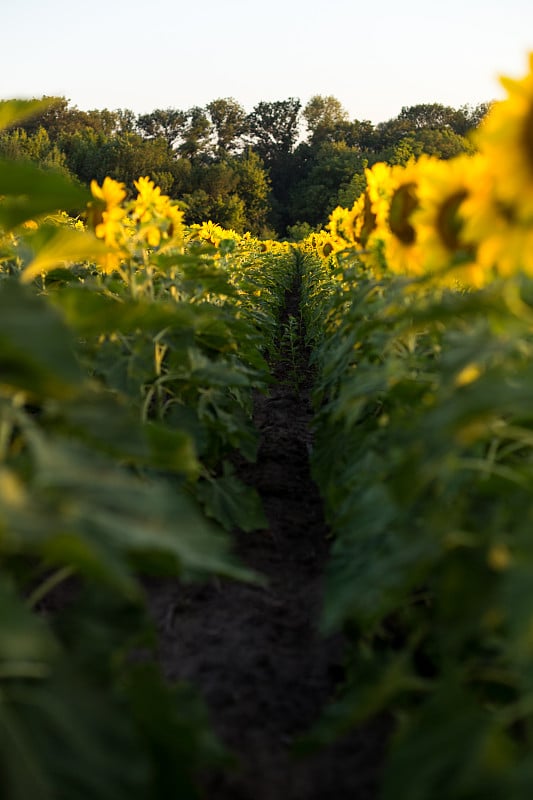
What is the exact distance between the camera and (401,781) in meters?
1.19

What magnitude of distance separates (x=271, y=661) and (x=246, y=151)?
79.1 meters

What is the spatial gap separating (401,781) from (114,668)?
0.53 metres

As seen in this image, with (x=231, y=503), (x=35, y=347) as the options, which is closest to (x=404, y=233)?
(x=231, y=503)

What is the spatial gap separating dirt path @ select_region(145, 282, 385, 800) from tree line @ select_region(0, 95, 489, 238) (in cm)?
2559

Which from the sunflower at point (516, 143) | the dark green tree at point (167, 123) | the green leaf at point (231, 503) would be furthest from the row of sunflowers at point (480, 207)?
the dark green tree at point (167, 123)

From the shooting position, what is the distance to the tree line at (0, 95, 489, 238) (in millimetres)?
48216

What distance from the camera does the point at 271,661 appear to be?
2.28m

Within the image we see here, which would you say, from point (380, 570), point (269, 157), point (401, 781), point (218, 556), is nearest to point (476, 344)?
point (380, 570)

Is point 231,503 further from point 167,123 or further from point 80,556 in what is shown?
point 167,123

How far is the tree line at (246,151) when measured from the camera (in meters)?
48.2

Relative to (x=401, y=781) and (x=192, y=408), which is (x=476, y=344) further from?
(x=192, y=408)

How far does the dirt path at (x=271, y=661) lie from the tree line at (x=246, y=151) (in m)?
25.6

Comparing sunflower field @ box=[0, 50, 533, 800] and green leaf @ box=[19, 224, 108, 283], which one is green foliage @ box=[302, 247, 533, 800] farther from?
green leaf @ box=[19, 224, 108, 283]

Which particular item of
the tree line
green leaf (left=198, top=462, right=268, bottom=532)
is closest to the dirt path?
green leaf (left=198, top=462, right=268, bottom=532)
